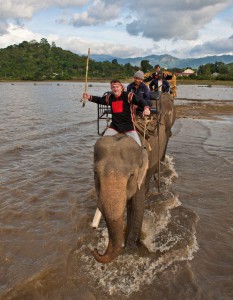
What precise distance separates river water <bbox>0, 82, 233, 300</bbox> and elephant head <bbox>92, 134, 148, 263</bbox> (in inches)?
42.6

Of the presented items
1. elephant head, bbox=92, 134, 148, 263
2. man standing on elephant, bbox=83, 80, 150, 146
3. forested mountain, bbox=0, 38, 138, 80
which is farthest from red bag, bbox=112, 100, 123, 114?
forested mountain, bbox=0, 38, 138, 80

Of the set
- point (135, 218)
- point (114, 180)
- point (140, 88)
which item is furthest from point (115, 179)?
point (140, 88)

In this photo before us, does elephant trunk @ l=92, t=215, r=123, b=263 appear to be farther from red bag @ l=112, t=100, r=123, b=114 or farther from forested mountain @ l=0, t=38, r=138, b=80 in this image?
forested mountain @ l=0, t=38, r=138, b=80

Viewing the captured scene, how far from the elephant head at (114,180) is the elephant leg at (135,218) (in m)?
0.82

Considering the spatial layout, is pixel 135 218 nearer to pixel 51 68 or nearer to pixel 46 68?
pixel 51 68

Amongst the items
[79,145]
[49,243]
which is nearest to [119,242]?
[49,243]

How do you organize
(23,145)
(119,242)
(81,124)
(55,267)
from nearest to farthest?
1. (119,242)
2. (55,267)
3. (23,145)
4. (81,124)

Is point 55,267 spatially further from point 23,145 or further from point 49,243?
point 23,145

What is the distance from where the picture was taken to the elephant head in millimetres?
4379

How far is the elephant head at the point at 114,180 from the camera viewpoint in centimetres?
438

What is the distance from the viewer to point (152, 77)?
13172 millimetres

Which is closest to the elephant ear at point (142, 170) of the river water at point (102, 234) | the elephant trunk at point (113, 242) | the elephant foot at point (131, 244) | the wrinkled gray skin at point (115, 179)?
the wrinkled gray skin at point (115, 179)

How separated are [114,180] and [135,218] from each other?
171 cm

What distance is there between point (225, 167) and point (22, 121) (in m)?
15.6
